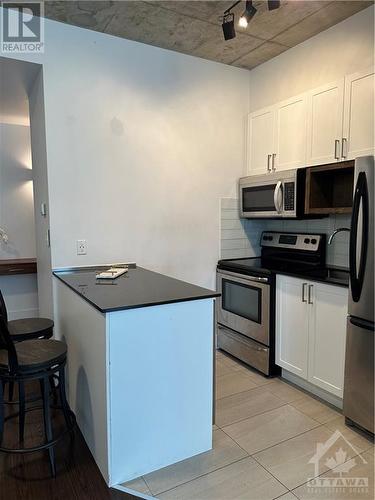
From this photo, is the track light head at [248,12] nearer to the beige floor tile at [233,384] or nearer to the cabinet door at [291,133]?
the cabinet door at [291,133]

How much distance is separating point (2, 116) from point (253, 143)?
293 centimetres

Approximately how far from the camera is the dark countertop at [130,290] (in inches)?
69.2

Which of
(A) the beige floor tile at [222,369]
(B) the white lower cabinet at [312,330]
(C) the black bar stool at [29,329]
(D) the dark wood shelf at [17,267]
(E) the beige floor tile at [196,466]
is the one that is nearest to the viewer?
(E) the beige floor tile at [196,466]

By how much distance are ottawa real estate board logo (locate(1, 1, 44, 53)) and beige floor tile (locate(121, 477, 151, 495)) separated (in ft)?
9.20

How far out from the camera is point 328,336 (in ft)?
8.09

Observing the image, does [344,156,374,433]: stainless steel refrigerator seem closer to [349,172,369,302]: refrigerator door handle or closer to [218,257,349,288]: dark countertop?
[349,172,369,302]: refrigerator door handle

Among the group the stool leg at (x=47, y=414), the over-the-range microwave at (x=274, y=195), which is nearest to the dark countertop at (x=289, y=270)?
the over-the-range microwave at (x=274, y=195)

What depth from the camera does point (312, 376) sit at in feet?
8.55

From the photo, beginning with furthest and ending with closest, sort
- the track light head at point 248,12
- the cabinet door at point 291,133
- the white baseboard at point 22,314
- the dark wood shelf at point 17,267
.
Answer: the white baseboard at point 22,314 < the dark wood shelf at point 17,267 < the cabinet door at point 291,133 < the track light head at point 248,12

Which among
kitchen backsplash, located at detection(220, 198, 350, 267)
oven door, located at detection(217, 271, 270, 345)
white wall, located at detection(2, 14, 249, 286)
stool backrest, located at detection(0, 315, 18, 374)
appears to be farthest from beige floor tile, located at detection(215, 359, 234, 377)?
stool backrest, located at detection(0, 315, 18, 374)

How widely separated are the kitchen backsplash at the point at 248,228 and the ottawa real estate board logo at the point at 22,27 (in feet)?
6.51

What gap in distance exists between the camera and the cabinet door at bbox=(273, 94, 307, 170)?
2.89m

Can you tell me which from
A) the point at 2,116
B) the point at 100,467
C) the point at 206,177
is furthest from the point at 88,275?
the point at 2,116

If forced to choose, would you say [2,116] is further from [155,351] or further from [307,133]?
[155,351]
